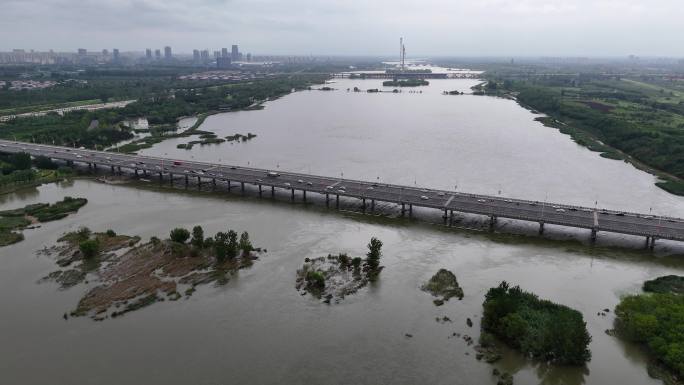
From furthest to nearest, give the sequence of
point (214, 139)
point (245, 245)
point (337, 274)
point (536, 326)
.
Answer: point (214, 139), point (245, 245), point (337, 274), point (536, 326)

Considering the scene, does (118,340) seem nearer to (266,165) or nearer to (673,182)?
(266,165)

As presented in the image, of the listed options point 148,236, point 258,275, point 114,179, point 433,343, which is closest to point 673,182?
point 433,343

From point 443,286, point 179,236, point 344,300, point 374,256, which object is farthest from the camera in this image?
point 179,236

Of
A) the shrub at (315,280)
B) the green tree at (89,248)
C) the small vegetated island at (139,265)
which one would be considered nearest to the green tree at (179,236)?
the small vegetated island at (139,265)

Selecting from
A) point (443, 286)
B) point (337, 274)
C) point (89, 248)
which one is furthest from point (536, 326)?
point (89, 248)

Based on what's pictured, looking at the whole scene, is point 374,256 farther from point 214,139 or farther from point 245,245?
point 214,139

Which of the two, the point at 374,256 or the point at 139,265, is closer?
the point at 374,256

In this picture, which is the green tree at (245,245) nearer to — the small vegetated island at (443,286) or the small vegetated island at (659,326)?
the small vegetated island at (443,286)
